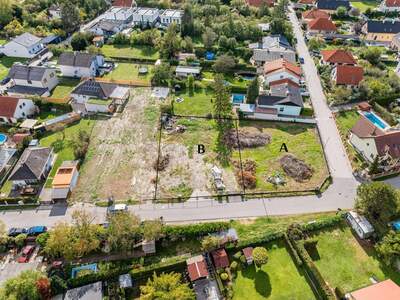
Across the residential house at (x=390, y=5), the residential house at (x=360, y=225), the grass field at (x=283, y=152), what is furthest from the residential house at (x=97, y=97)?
the residential house at (x=390, y=5)

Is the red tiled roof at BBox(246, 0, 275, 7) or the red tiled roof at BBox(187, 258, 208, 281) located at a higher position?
the red tiled roof at BBox(246, 0, 275, 7)

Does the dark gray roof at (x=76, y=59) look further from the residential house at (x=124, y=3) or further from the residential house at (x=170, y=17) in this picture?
the residential house at (x=124, y=3)

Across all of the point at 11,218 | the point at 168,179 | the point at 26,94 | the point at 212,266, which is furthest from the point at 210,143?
the point at 26,94

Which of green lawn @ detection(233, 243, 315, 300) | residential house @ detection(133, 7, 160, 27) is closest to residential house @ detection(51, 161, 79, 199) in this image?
green lawn @ detection(233, 243, 315, 300)

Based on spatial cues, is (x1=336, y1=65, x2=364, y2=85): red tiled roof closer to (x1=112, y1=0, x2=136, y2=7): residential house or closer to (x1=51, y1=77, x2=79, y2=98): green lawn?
(x1=51, y1=77, x2=79, y2=98): green lawn

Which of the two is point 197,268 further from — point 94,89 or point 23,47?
point 23,47

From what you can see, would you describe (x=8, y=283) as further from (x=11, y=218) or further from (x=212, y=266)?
(x=212, y=266)
